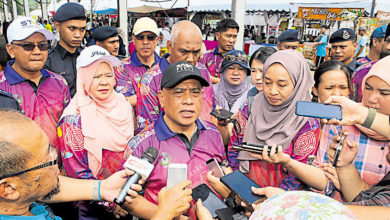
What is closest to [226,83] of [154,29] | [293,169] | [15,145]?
[154,29]

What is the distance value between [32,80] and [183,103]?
1.66m

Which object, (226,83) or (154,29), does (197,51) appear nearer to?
(226,83)

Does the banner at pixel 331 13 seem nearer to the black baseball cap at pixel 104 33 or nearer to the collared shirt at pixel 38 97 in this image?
the black baseball cap at pixel 104 33

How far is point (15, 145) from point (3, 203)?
0.96 ft

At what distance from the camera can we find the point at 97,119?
2363 millimetres

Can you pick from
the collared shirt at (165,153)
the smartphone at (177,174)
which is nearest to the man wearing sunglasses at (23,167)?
the smartphone at (177,174)

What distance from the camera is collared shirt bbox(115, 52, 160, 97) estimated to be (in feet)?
12.4

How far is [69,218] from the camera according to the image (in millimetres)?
2637

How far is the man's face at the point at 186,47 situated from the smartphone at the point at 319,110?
5.53ft

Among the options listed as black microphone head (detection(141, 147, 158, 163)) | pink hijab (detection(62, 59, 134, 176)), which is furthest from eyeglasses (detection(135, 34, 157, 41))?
black microphone head (detection(141, 147, 158, 163))

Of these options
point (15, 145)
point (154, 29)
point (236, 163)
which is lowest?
point (236, 163)

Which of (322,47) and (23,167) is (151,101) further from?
(322,47)

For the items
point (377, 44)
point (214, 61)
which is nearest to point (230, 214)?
point (214, 61)

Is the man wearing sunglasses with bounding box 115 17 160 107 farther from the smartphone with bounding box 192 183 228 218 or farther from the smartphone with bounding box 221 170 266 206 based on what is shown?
the smartphone with bounding box 221 170 266 206
